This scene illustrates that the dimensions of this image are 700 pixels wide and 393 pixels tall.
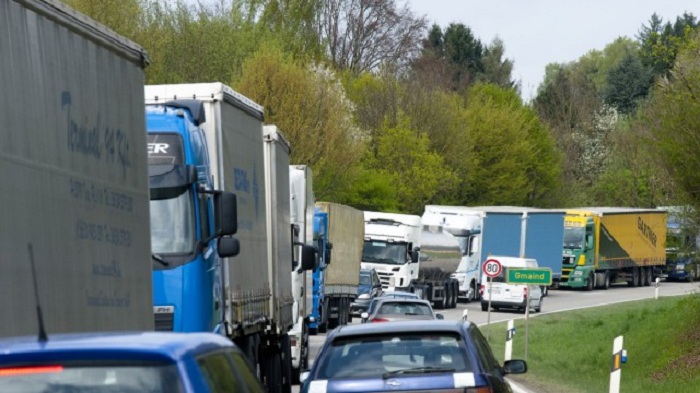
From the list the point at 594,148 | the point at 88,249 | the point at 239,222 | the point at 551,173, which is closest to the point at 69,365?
the point at 88,249

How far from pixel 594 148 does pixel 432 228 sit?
48526 millimetres

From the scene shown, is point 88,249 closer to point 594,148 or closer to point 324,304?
point 324,304

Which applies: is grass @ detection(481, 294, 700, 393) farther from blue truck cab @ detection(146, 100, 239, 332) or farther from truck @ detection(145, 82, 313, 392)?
blue truck cab @ detection(146, 100, 239, 332)

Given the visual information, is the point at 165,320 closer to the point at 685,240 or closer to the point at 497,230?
the point at 685,240

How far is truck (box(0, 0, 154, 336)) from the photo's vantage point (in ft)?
27.3

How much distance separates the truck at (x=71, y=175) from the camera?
8.32m

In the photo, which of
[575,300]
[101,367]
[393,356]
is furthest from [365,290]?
[101,367]

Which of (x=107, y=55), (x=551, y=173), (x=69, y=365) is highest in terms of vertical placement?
(x=107, y=55)

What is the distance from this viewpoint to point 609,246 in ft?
249

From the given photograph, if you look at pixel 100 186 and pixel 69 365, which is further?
pixel 100 186

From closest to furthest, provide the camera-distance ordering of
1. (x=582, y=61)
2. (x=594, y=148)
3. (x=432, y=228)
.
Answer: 1. (x=432, y=228)
2. (x=594, y=148)
3. (x=582, y=61)

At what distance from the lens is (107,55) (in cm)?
1089

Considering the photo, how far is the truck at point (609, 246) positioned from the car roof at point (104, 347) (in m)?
67.9

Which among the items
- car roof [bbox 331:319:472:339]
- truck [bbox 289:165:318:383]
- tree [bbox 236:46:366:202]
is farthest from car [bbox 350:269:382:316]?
car roof [bbox 331:319:472:339]
